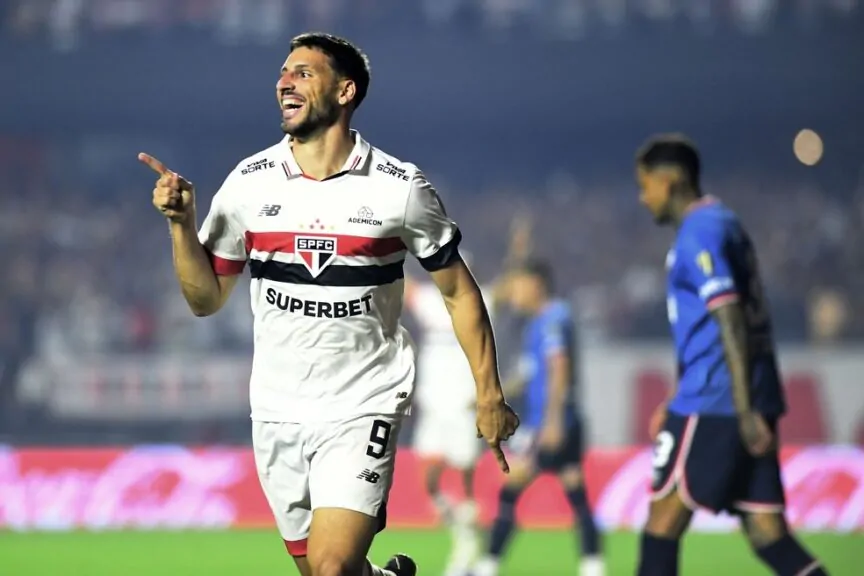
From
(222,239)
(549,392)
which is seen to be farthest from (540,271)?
(222,239)

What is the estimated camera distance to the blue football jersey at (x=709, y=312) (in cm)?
638

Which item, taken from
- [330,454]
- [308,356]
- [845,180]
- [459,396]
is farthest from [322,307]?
[845,180]

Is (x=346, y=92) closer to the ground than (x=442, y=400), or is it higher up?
higher up

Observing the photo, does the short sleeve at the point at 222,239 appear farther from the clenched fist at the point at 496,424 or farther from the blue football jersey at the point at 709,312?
the blue football jersey at the point at 709,312

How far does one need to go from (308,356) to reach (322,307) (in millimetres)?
170

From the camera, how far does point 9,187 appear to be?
21938mm

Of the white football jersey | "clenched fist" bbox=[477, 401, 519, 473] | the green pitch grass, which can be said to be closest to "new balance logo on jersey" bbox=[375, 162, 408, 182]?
the white football jersey

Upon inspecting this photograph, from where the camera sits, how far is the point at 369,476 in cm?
512

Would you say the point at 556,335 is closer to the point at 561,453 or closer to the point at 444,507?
the point at 561,453

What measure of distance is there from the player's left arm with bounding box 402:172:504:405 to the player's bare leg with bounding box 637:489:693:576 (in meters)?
1.38

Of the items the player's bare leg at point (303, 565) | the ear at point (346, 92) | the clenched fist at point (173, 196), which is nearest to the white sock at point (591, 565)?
the player's bare leg at point (303, 565)

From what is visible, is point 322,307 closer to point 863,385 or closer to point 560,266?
point 863,385

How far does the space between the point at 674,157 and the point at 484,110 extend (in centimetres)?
1605

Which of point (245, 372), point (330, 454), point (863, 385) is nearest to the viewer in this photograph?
point (330, 454)
